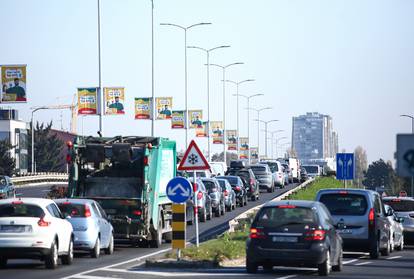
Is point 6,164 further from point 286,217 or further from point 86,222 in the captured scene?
point 286,217

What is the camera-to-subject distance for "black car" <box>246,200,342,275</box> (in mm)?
23484

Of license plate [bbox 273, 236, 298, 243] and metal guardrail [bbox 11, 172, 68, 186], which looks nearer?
license plate [bbox 273, 236, 298, 243]

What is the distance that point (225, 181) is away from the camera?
5497cm

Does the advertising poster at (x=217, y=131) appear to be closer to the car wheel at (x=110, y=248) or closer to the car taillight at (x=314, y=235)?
the car wheel at (x=110, y=248)

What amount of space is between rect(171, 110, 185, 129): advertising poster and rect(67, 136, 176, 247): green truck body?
51.4 meters

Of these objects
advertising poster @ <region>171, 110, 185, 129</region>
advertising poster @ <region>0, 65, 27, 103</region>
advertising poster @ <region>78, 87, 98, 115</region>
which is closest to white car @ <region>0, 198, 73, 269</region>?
advertising poster @ <region>78, 87, 98, 115</region>

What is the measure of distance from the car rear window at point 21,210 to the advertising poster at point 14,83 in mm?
33706

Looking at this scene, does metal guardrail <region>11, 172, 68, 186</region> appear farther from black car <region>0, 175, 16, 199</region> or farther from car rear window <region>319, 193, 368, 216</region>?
car rear window <region>319, 193, 368, 216</region>

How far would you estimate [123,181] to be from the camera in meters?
32.9

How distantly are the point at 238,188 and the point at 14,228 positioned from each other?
3560cm

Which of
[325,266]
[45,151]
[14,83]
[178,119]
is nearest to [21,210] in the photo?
[325,266]

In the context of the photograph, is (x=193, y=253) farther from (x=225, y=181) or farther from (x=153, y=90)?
(x=153, y=90)

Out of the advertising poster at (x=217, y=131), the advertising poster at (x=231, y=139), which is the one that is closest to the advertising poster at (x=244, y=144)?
the advertising poster at (x=231, y=139)

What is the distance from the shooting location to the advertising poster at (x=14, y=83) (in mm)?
58438
